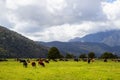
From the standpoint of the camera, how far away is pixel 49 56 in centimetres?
17375

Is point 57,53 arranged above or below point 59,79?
above

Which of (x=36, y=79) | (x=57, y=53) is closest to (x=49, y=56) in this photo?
(x=57, y=53)

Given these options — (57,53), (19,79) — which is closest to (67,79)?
(19,79)

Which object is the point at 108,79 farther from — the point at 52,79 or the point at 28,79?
the point at 28,79

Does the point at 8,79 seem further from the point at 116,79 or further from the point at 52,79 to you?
the point at 116,79

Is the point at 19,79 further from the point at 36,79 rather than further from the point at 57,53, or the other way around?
the point at 57,53

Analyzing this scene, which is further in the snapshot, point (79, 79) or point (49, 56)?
point (49, 56)

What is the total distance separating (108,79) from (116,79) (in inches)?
38.1

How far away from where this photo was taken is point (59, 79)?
1296 inches

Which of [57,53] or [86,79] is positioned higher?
[57,53]

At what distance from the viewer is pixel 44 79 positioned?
109 ft

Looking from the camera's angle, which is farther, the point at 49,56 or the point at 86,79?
the point at 49,56

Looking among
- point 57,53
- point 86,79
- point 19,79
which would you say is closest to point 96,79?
point 86,79

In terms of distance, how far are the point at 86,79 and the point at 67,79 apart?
90.1 inches
